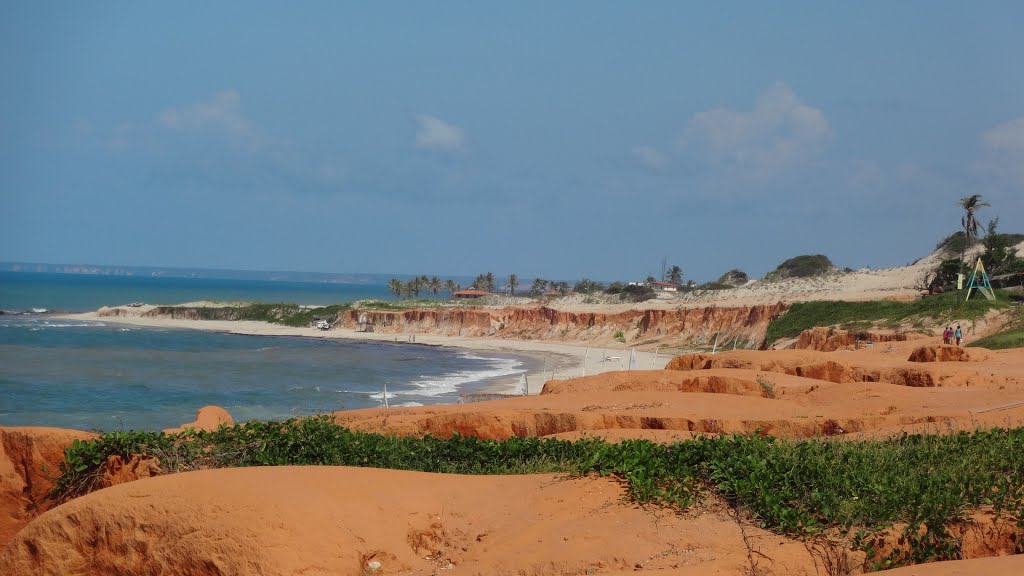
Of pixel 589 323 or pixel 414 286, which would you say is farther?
pixel 414 286

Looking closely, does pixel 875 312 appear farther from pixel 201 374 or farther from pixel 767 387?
pixel 201 374

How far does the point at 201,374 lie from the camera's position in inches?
1716

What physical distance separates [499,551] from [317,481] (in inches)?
64.8

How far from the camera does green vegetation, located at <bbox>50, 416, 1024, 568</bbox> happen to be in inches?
259

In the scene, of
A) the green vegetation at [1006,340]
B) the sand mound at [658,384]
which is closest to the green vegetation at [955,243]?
the green vegetation at [1006,340]

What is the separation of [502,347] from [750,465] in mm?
60283

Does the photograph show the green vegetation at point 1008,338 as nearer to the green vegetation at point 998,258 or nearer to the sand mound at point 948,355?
the sand mound at point 948,355

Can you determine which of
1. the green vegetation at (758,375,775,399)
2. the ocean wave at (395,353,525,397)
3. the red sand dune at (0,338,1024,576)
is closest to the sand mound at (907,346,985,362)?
the green vegetation at (758,375,775,399)

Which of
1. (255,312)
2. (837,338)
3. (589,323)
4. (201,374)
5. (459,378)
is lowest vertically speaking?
(459,378)

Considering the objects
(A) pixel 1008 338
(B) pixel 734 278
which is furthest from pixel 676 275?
(A) pixel 1008 338

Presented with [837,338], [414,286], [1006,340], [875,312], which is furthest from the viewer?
[414,286]

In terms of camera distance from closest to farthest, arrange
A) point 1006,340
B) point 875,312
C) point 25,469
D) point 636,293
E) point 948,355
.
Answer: point 25,469
point 948,355
point 1006,340
point 875,312
point 636,293

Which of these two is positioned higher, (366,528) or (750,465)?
(750,465)

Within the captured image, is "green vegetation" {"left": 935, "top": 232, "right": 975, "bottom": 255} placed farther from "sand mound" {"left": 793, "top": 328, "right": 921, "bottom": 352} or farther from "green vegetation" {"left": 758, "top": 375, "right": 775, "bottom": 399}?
"green vegetation" {"left": 758, "top": 375, "right": 775, "bottom": 399}
